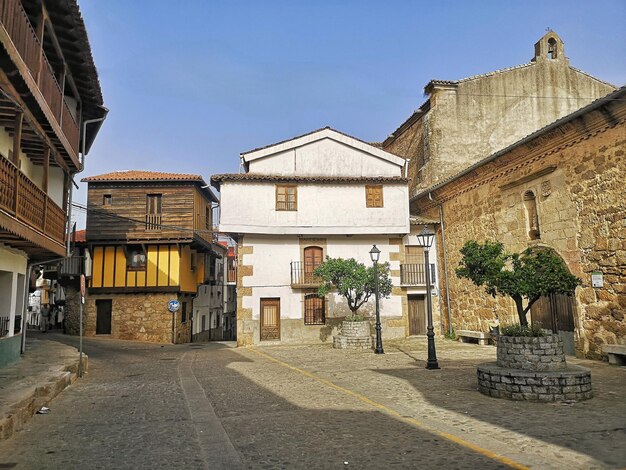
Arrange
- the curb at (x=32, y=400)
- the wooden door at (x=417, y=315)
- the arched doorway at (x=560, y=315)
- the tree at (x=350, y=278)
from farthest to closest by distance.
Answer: the wooden door at (x=417, y=315), the tree at (x=350, y=278), the arched doorway at (x=560, y=315), the curb at (x=32, y=400)

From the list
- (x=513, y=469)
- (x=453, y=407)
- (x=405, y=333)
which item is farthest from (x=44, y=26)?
(x=405, y=333)

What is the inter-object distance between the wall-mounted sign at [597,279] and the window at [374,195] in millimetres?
9773

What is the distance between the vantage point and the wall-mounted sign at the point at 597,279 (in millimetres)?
12578

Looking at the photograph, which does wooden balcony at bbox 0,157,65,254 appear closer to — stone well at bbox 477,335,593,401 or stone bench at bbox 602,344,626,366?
stone well at bbox 477,335,593,401

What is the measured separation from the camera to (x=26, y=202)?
9547mm

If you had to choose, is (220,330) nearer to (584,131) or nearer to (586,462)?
(584,131)

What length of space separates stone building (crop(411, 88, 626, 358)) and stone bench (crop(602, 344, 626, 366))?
0.23m

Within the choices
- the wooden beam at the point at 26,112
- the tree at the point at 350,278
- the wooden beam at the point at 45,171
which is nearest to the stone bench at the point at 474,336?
the tree at the point at 350,278

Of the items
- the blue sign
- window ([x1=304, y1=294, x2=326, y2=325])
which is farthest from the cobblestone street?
the blue sign

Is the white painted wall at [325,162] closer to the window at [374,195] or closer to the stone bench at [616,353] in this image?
the window at [374,195]

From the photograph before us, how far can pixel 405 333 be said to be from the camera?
2131cm

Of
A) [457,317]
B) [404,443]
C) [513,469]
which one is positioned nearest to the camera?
[513,469]

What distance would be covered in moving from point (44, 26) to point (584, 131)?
14024 mm

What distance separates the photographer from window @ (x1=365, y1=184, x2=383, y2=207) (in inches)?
831
